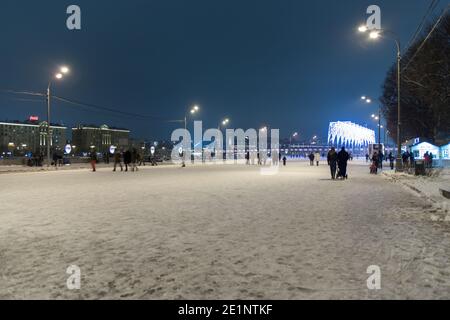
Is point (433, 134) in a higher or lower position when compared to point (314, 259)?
higher

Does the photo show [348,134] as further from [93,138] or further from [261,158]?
[93,138]

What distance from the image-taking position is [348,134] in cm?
10044

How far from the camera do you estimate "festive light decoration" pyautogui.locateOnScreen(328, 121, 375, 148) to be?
3799 inches

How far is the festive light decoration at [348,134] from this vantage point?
317ft

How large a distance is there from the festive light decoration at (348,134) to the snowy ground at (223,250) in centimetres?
8711

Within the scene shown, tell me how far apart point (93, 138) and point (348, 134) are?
113 meters

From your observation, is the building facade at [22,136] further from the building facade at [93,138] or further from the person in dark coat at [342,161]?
the person in dark coat at [342,161]

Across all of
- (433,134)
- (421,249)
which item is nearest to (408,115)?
(433,134)

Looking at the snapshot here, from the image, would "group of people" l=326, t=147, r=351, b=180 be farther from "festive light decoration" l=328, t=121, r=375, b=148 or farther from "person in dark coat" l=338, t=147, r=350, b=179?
"festive light decoration" l=328, t=121, r=375, b=148

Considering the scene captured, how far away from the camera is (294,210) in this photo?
11562 millimetres
